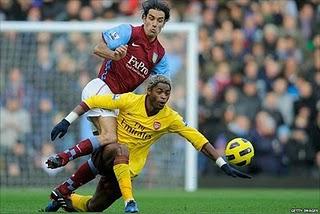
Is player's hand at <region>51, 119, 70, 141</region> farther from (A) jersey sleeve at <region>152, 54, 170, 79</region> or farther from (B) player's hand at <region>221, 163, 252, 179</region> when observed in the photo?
(B) player's hand at <region>221, 163, 252, 179</region>

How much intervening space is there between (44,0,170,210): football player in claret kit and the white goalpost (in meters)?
5.84

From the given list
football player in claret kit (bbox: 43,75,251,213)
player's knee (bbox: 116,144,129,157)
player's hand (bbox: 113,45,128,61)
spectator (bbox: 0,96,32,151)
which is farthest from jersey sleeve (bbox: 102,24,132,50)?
spectator (bbox: 0,96,32,151)

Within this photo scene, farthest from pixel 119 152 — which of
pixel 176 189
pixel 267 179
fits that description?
pixel 267 179

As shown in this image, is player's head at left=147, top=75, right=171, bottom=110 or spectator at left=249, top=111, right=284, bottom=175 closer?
player's head at left=147, top=75, right=171, bottom=110

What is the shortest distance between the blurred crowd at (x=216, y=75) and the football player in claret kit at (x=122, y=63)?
19.6 feet

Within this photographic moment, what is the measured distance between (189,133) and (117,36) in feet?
4.21

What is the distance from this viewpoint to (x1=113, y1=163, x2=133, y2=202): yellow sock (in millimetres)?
9727

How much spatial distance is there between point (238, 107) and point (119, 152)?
8.44 meters

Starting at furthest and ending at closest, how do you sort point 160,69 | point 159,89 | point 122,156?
point 160,69 → point 159,89 → point 122,156

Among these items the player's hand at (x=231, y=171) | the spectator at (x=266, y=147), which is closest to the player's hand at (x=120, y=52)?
the player's hand at (x=231, y=171)

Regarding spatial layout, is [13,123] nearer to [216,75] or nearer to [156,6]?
[216,75]

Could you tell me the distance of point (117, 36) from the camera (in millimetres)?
10617

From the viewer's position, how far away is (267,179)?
58.5 feet

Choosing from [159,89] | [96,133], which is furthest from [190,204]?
[159,89]
